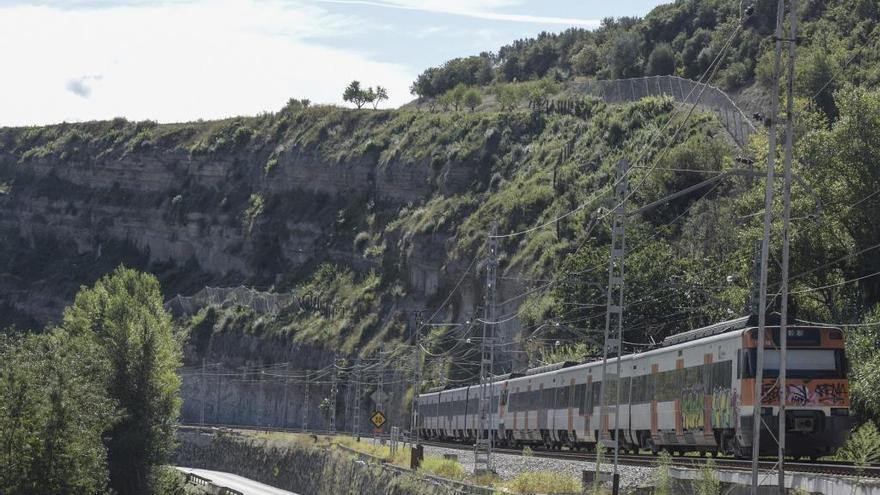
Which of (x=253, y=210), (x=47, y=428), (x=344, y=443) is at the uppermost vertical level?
(x=253, y=210)

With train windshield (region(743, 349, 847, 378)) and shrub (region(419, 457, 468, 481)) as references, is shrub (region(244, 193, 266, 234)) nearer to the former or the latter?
shrub (region(419, 457, 468, 481))

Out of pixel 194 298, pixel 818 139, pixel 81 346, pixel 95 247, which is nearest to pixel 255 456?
pixel 81 346

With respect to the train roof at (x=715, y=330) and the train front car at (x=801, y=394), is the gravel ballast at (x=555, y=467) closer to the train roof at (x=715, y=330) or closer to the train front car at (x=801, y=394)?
the train front car at (x=801, y=394)

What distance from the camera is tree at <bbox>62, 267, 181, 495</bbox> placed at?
6788 centimetres

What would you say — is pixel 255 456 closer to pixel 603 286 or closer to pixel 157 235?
pixel 603 286

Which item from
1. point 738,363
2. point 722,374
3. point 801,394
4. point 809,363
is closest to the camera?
point 801,394

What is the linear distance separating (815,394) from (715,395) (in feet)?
8.60

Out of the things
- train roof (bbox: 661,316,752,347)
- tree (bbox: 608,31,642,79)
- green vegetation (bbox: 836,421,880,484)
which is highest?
tree (bbox: 608,31,642,79)

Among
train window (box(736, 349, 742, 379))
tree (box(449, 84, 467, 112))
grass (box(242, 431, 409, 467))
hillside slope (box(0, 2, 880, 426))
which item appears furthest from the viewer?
tree (box(449, 84, 467, 112))

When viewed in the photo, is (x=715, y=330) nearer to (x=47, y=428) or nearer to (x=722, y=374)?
(x=722, y=374)

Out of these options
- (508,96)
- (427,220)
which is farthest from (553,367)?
(508,96)

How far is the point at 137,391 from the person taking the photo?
231ft

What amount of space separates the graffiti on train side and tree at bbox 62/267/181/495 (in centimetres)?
3455

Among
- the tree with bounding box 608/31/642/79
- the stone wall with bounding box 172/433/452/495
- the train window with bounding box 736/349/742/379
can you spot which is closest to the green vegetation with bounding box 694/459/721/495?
the train window with bounding box 736/349/742/379
